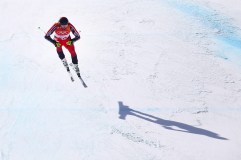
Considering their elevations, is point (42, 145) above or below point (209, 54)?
below

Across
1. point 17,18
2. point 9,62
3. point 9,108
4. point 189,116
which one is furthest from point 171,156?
point 17,18

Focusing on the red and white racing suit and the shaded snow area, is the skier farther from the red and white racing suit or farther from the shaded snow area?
the shaded snow area

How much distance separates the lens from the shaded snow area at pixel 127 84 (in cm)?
698

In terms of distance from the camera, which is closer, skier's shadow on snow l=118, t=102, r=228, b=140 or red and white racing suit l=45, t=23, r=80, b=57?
skier's shadow on snow l=118, t=102, r=228, b=140

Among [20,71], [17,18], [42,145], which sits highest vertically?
[17,18]

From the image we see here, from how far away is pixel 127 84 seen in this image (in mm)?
8547

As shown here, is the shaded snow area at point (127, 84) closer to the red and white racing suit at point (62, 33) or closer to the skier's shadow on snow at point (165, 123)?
the skier's shadow on snow at point (165, 123)

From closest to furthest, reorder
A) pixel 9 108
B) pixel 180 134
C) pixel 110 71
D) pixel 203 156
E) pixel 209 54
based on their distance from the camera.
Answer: pixel 203 156
pixel 180 134
pixel 9 108
pixel 110 71
pixel 209 54

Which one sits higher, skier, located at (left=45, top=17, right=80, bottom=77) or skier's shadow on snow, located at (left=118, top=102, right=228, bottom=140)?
skier, located at (left=45, top=17, right=80, bottom=77)

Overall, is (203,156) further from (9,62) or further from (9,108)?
(9,62)

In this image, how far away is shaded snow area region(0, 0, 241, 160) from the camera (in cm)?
698

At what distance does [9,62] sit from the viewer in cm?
947

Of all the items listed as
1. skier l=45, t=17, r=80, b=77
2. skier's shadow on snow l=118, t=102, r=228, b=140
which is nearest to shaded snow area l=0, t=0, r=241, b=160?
skier's shadow on snow l=118, t=102, r=228, b=140

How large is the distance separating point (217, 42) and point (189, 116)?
140 inches
